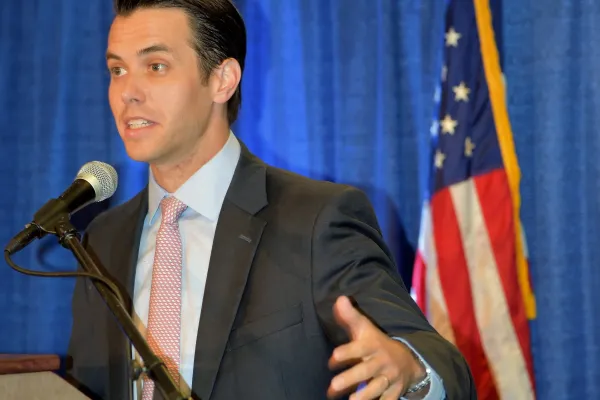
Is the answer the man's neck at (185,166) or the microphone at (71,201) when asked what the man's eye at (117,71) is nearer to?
the man's neck at (185,166)

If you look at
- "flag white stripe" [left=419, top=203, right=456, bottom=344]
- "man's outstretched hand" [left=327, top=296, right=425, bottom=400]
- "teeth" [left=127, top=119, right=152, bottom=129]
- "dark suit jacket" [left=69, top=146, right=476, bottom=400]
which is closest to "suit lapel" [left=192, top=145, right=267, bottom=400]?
"dark suit jacket" [left=69, top=146, right=476, bottom=400]

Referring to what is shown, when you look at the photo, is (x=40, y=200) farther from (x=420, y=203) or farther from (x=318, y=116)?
(x=420, y=203)

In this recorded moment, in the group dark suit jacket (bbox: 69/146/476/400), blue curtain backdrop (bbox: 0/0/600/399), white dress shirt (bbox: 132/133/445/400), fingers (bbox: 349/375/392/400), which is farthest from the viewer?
blue curtain backdrop (bbox: 0/0/600/399)

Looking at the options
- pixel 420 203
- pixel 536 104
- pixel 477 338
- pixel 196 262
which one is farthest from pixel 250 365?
pixel 536 104

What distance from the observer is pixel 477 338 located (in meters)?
2.85

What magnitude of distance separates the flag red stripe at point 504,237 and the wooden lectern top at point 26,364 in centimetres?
191

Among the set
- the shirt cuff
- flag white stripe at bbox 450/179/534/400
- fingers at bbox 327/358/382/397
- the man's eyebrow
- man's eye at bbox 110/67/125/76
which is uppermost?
the man's eyebrow

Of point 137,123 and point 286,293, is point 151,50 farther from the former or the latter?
point 286,293

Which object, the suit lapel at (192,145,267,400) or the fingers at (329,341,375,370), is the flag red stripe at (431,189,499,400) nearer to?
the suit lapel at (192,145,267,400)

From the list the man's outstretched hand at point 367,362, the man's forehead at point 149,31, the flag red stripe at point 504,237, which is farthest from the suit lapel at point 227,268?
the flag red stripe at point 504,237

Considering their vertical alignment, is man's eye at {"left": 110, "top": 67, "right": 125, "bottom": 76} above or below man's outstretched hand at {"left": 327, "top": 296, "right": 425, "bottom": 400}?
above

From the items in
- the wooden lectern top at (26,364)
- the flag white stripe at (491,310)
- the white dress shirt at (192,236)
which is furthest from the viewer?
the flag white stripe at (491,310)

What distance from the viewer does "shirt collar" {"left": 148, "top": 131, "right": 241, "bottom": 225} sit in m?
1.82

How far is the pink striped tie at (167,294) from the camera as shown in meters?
1.69
